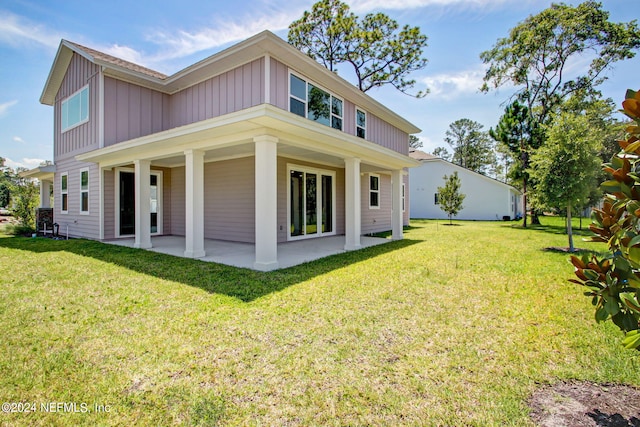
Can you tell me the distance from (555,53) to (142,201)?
2222 centimetres

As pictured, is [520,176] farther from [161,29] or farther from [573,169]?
[161,29]

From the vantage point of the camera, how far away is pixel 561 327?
344cm

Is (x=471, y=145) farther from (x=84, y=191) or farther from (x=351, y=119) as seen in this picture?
(x=84, y=191)

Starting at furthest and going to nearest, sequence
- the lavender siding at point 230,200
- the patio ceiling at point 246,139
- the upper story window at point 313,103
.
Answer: the lavender siding at point 230,200, the upper story window at point 313,103, the patio ceiling at point 246,139

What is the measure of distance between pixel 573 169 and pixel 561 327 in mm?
7019

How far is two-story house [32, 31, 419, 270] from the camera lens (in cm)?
666

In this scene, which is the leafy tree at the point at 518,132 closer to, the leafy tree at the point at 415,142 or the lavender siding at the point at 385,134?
the lavender siding at the point at 385,134

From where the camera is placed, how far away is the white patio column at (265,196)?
576 cm

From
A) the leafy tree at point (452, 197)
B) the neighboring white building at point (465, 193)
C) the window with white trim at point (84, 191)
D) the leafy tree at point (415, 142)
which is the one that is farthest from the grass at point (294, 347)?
the leafy tree at point (415, 142)

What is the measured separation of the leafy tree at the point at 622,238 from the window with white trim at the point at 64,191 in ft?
49.2

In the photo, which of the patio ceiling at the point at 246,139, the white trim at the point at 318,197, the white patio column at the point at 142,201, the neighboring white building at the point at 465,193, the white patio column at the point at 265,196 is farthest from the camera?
the neighboring white building at the point at 465,193

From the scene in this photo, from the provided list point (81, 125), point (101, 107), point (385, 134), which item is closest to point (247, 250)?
point (101, 107)

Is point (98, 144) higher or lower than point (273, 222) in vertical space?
higher

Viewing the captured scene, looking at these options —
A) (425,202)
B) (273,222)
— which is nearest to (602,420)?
(273,222)
